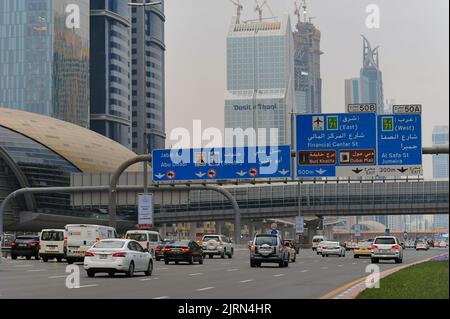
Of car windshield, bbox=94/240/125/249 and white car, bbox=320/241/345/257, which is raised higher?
car windshield, bbox=94/240/125/249

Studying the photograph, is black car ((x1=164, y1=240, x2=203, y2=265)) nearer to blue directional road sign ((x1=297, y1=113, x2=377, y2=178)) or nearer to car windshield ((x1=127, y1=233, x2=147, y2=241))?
car windshield ((x1=127, y1=233, x2=147, y2=241))

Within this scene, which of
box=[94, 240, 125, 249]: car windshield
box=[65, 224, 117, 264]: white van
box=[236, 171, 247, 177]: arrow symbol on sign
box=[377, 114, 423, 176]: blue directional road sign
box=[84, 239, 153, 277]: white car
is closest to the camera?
box=[84, 239, 153, 277]: white car

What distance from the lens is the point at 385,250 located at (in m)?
52.0

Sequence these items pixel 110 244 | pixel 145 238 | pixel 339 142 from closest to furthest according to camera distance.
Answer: pixel 110 244 < pixel 339 142 < pixel 145 238

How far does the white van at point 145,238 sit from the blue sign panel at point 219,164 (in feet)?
17.4

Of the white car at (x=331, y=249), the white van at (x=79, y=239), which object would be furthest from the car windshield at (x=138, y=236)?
the white car at (x=331, y=249)

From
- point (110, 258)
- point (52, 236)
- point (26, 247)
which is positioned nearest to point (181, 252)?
point (52, 236)

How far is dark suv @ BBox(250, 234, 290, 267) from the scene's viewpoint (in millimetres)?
45250

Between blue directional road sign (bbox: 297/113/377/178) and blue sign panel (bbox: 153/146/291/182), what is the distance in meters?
8.45

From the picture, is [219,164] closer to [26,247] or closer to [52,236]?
[26,247]

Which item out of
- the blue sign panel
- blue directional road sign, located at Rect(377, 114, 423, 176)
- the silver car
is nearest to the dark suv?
the silver car

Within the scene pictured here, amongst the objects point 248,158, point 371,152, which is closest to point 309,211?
point 248,158

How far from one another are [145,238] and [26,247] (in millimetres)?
8063

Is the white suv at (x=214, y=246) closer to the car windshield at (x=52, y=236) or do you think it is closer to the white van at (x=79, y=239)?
the car windshield at (x=52, y=236)
